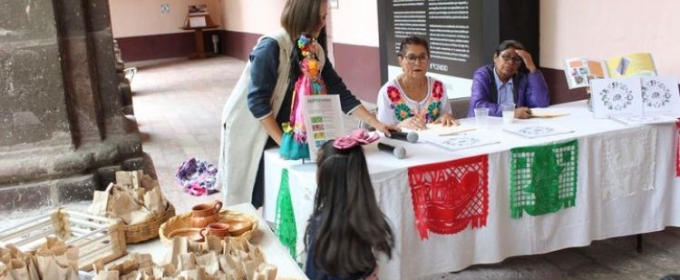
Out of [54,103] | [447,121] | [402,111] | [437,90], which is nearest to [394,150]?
[447,121]

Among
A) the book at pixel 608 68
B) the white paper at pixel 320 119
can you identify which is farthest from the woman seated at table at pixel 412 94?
the white paper at pixel 320 119

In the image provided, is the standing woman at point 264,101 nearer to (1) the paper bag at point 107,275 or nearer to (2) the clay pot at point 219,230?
(2) the clay pot at point 219,230

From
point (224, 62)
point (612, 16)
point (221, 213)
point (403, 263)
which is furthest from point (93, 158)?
point (224, 62)

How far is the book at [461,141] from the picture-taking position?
257cm

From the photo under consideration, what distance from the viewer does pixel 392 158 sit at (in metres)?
2.46

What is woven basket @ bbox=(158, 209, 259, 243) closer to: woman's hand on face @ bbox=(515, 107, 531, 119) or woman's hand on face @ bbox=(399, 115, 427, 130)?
woman's hand on face @ bbox=(399, 115, 427, 130)

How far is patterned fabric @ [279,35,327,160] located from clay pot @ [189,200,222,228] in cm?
56

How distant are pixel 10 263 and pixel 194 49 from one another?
1684cm

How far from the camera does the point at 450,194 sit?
245 centimetres

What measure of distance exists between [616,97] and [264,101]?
1745 millimetres

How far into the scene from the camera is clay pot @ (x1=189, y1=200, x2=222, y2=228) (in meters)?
1.83

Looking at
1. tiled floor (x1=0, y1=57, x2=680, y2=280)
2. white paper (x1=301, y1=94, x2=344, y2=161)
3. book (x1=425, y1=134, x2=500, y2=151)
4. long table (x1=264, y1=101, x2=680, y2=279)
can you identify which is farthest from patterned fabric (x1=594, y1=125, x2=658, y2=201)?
white paper (x1=301, y1=94, x2=344, y2=161)

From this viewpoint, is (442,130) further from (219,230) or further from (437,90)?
(219,230)

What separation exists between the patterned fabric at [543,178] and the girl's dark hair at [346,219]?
3.10ft
